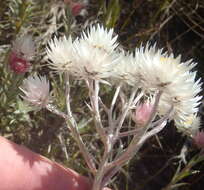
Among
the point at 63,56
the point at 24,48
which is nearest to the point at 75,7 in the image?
the point at 24,48

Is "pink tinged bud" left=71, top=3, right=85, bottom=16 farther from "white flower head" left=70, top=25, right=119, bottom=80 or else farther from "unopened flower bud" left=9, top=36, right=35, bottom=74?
"white flower head" left=70, top=25, right=119, bottom=80

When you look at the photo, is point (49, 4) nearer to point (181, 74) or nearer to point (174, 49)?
point (174, 49)

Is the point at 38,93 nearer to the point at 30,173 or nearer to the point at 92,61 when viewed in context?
the point at 92,61

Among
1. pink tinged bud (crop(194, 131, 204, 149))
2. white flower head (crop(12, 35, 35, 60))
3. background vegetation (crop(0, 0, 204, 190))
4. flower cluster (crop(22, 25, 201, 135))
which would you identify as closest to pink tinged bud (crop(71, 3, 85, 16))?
background vegetation (crop(0, 0, 204, 190))

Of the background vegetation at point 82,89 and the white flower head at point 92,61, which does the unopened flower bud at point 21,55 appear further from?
the white flower head at point 92,61

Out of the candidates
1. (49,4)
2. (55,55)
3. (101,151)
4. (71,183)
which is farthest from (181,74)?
(49,4)

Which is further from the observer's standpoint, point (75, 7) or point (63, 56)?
point (75, 7)
